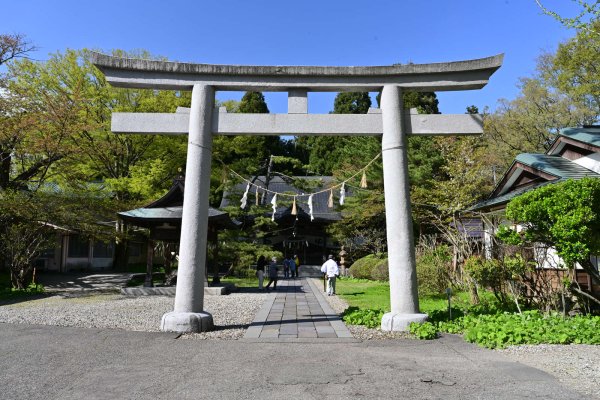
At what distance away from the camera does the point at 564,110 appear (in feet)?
83.6

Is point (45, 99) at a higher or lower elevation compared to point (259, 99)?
lower

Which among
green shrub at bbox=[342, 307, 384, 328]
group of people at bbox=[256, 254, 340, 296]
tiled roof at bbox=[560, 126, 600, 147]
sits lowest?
green shrub at bbox=[342, 307, 384, 328]

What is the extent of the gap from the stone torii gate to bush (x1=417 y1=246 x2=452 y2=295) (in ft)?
17.7

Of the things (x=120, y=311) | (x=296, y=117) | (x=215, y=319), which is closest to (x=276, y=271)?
(x=120, y=311)

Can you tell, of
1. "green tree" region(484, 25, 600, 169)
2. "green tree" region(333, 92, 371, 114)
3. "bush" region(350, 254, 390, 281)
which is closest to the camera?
"bush" region(350, 254, 390, 281)

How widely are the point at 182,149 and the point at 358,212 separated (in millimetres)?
10931

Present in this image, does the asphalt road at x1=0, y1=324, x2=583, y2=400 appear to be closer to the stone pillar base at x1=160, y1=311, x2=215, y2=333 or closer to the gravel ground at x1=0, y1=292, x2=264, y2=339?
the stone pillar base at x1=160, y1=311, x2=215, y2=333

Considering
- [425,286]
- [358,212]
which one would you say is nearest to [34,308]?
[425,286]

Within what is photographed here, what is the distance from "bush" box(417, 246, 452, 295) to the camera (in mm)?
12453

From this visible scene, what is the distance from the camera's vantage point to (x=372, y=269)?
2080 centimetres

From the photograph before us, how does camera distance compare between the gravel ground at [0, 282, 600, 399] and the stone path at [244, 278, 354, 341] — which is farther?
the stone path at [244, 278, 354, 341]

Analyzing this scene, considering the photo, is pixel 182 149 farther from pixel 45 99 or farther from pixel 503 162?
pixel 503 162

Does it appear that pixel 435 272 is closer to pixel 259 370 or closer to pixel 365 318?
pixel 365 318

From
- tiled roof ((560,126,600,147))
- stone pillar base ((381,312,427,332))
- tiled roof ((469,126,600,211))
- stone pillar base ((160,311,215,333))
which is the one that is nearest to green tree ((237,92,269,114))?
tiled roof ((469,126,600,211))
